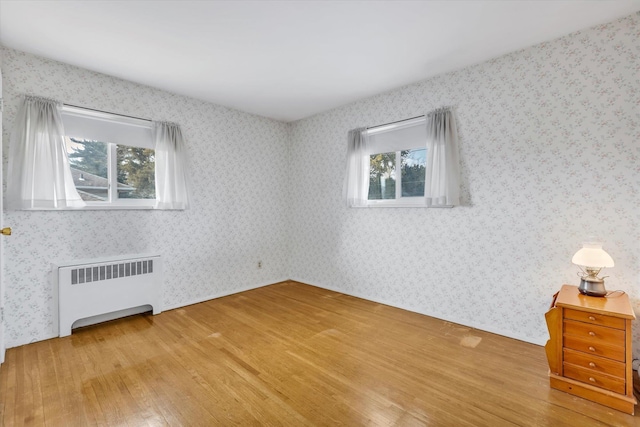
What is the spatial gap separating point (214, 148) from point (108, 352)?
2523mm

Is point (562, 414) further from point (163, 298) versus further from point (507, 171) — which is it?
point (163, 298)

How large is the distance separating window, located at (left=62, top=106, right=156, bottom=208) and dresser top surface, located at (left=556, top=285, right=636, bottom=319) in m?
3.97

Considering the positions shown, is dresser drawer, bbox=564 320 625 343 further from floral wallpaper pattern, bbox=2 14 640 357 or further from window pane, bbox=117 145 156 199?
window pane, bbox=117 145 156 199

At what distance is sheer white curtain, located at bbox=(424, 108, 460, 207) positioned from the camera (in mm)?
2957

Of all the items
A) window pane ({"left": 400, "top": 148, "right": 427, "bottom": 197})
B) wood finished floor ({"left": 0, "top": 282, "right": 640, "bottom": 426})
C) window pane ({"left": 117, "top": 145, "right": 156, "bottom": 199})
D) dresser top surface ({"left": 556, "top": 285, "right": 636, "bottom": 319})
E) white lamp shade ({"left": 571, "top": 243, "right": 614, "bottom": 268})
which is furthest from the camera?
window pane ({"left": 400, "top": 148, "right": 427, "bottom": 197})

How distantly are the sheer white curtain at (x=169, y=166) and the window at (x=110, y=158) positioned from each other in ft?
0.37

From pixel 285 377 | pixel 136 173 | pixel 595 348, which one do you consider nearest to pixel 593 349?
pixel 595 348

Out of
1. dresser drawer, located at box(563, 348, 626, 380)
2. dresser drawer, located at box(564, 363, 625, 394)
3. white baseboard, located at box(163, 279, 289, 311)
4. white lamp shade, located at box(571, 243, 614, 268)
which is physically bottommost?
white baseboard, located at box(163, 279, 289, 311)

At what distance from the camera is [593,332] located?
1.87 meters

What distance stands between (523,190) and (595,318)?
1175mm

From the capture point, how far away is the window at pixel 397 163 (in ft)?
11.0

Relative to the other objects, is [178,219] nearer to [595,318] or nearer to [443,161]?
[443,161]

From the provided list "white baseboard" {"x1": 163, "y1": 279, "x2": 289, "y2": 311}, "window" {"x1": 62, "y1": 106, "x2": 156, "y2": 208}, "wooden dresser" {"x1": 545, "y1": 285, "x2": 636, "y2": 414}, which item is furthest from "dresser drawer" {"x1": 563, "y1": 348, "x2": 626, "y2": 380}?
"window" {"x1": 62, "y1": 106, "x2": 156, "y2": 208}

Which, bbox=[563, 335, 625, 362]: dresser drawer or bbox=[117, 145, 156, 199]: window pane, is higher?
bbox=[117, 145, 156, 199]: window pane
